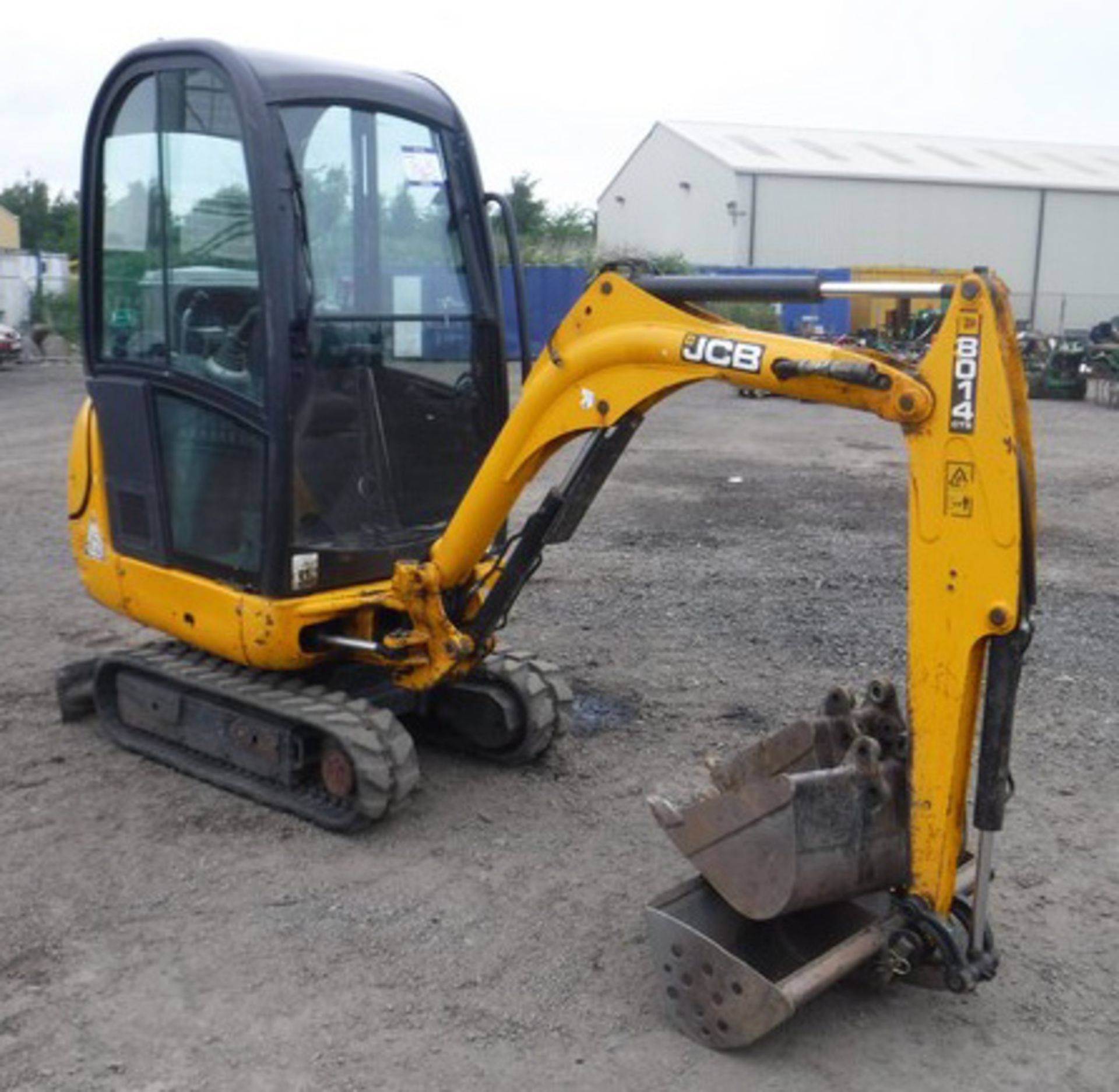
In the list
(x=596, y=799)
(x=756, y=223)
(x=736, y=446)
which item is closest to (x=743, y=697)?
(x=596, y=799)

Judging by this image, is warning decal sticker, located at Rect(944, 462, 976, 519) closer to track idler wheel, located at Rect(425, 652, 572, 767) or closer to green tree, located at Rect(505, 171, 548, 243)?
track idler wheel, located at Rect(425, 652, 572, 767)

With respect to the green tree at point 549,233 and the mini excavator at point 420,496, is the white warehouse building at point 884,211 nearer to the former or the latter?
the green tree at point 549,233

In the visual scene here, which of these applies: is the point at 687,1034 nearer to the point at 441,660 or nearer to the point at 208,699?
the point at 441,660

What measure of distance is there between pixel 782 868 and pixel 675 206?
3981cm

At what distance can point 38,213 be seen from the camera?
53.8m

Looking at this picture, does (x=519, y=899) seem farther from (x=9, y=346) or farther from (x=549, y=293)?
(x=549, y=293)

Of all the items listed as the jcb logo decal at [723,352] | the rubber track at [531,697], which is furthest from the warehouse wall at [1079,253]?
the jcb logo decal at [723,352]

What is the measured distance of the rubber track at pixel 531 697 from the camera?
5.60m

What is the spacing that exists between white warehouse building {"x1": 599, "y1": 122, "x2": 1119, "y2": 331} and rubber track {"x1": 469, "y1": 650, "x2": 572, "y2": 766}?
33.3 meters

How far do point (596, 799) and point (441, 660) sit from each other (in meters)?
0.84

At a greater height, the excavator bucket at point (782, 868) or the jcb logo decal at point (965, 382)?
the jcb logo decal at point (965, 382)

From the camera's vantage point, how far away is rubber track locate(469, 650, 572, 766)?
5602 millimetres

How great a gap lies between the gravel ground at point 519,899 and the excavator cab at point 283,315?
1.02 m

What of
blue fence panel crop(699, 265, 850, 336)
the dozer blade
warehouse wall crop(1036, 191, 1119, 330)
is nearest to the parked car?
blue fence panel crop(699, 265, 850, 336)
